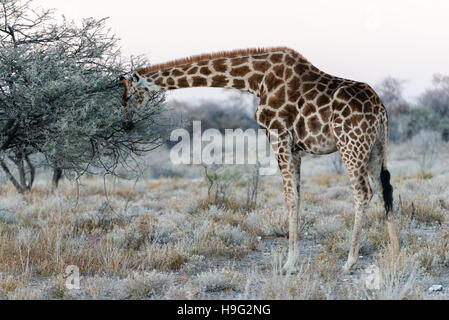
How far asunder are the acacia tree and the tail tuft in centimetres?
348

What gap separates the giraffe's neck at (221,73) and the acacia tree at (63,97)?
0.46 meters

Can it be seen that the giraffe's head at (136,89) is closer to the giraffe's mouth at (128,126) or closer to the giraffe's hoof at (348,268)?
the giraffe's mouth at (128,126)

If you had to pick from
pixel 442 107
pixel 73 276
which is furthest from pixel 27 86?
pixel 442 107

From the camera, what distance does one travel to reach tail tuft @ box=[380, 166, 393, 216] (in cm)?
623

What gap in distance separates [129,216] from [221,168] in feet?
12.8

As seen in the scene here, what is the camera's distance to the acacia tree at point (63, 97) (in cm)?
653

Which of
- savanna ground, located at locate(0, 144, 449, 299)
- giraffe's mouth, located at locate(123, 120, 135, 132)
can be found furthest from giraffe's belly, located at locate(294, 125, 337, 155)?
giraffe's mouth, located at locate(123, 120, 135, 132)

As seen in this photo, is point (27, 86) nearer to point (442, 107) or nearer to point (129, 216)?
point (129, 216)

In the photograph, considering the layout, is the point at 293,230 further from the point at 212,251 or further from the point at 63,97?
the point at 63,97

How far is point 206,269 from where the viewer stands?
20.8 feet

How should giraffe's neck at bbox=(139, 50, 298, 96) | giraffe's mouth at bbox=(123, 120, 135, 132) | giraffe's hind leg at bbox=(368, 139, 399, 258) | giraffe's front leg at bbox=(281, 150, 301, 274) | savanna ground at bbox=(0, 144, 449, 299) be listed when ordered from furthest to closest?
giraffe's mouth at bbox=(123, 120, 135, 132)
giraffe's neck at bbox=(139, 50, 298, 96)
giraffe's hind leg at bbox=(368, 139, 399, 258)
giraffe's front leg at bbox=(281, 150, 301, 274)
savanna ground at bbox=(0, 144, 449, 299)

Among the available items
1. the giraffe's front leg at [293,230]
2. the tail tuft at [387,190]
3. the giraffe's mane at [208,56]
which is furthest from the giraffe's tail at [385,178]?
the giraffe's mane at [208,56]

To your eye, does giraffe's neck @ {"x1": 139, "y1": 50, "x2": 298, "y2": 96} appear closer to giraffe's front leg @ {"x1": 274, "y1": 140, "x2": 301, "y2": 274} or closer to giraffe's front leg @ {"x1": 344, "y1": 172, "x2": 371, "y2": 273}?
giraffe's front leg @ {"x1": 274, "y1": 140, "x2": 301, "y2": 274}

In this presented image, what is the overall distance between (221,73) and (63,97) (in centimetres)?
221
